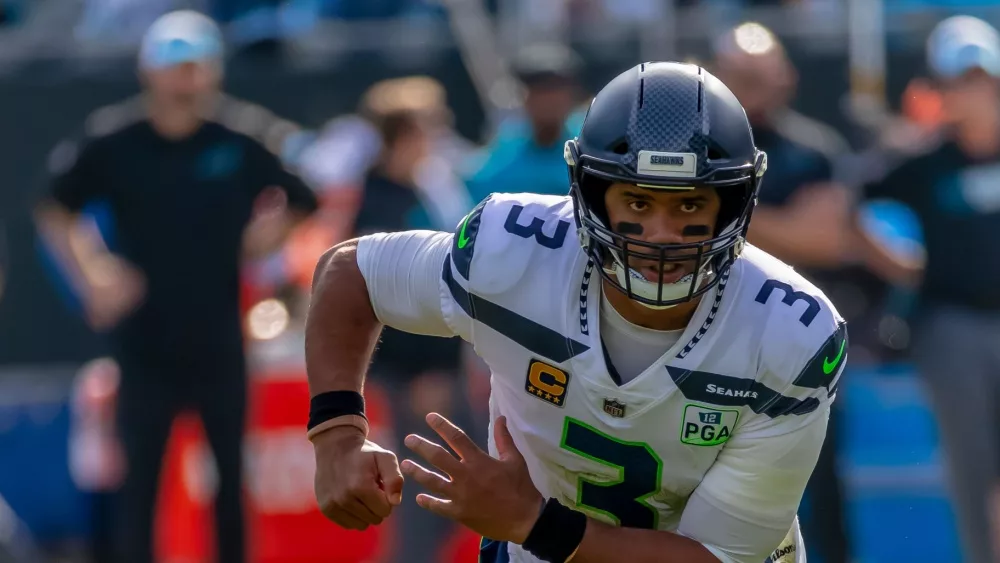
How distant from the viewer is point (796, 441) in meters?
3.48

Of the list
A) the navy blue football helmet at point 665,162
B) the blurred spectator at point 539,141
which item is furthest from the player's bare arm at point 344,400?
the blurred spectator at point 539,141

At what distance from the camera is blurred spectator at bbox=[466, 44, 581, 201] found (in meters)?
7.01

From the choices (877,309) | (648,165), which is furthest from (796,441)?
(877,309)

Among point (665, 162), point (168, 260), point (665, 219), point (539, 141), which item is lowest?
point (168, 260)

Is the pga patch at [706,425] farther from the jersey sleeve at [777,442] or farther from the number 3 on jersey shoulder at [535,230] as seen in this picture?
the number 3 on jersey shoulder at [535,230]

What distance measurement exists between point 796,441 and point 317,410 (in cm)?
105

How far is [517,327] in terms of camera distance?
11.6ft

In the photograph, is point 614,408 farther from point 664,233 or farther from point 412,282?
point 412,282

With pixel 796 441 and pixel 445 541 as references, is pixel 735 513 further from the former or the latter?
pixel 445 541

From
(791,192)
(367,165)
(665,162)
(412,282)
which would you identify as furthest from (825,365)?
(367,165)

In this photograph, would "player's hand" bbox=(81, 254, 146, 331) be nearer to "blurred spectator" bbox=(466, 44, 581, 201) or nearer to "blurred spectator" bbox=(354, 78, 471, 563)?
"blurred spectator" bbox=(354, 78, 471, 563)

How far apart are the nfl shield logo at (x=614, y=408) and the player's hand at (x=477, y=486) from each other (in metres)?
0.32

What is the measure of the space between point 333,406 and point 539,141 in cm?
373

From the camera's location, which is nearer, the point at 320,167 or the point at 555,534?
the point at 555,534
